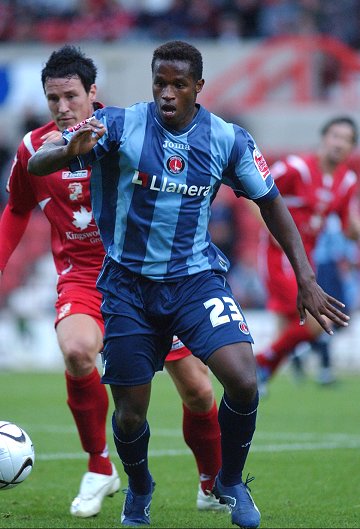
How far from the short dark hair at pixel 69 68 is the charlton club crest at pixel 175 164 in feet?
3.99

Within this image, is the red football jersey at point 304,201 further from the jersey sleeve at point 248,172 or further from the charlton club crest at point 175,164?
the charlton club crest at point 175,164

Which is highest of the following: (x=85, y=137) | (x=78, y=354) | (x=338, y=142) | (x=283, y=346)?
(x=85, y=137)

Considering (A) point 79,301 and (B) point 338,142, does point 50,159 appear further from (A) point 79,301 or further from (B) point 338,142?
(B) point 338,142

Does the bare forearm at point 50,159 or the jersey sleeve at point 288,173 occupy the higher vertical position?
the bare forearm at point 50,159

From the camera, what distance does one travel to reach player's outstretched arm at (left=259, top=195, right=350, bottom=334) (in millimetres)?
5246

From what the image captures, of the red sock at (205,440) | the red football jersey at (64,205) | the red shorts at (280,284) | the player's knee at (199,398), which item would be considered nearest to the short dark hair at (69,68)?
the red football jersey at (64,205)

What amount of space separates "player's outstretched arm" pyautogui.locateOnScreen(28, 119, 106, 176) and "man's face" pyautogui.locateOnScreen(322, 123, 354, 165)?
5513 mm

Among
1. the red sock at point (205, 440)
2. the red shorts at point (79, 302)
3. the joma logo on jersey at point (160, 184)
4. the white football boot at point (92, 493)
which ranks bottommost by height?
the white football boot at point (92, 493)

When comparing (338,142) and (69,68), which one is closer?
(69,68)

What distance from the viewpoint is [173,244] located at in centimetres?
524

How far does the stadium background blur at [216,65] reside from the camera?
62.2 ft

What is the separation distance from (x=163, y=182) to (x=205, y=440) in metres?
1.59

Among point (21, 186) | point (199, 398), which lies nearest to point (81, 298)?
point (21, 186)

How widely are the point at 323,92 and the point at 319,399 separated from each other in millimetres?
11330
